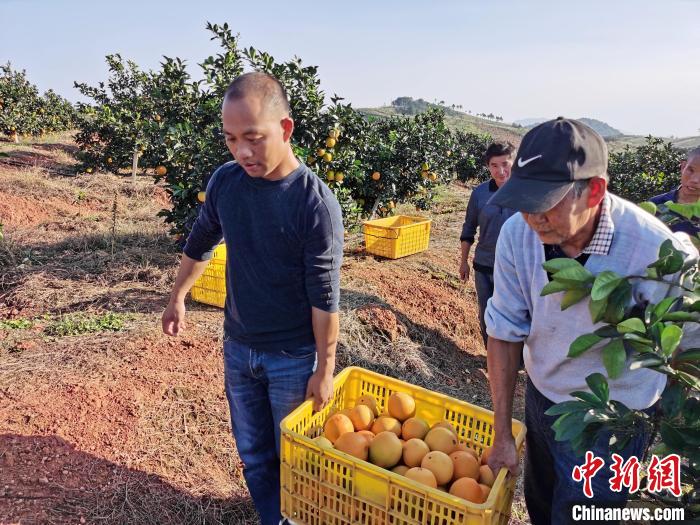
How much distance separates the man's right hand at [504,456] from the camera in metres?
1.69

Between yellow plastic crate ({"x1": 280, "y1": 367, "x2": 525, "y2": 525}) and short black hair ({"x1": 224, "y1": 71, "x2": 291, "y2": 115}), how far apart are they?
3.72ft

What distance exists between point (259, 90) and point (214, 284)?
3.27 m

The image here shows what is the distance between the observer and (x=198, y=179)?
559 cm

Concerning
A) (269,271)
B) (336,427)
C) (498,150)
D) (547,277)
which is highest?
(498,150)

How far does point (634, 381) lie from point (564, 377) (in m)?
0.20

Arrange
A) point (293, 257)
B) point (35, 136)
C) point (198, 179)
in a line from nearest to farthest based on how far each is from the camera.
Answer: point (293, 257) → point (198, 179) → point (35, 136)

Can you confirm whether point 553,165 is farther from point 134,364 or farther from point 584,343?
point 134,364

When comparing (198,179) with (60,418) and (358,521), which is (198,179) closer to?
(60,418)

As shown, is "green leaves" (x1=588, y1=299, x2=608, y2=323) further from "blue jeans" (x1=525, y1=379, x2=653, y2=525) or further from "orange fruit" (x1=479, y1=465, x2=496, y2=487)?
"orange fruit" (x1=479, y1=465, x2=496, y2=487)

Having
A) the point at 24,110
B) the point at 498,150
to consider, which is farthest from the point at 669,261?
the point at 24,110

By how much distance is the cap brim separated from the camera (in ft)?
4.56

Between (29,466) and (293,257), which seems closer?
(293,257)

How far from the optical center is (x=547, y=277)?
158 cm

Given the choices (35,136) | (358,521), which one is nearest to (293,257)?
(358,521)
